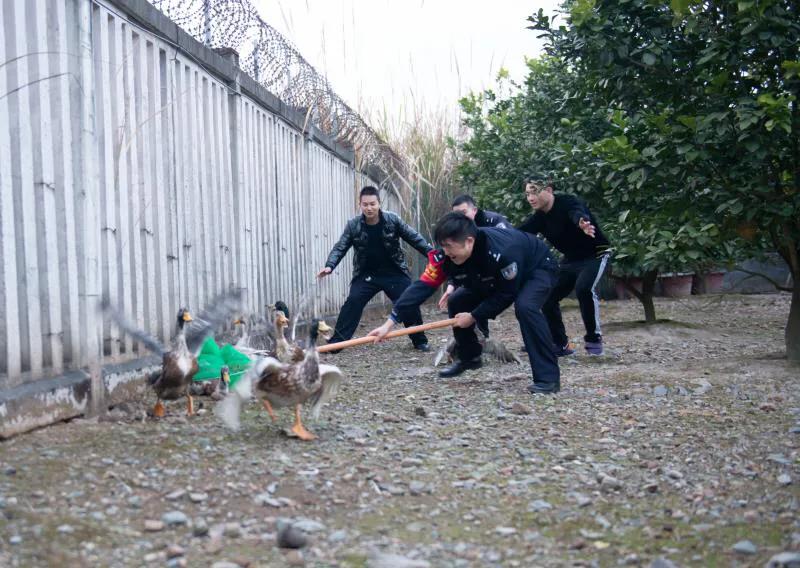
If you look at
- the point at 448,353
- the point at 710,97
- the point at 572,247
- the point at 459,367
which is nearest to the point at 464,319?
the point at 459,367

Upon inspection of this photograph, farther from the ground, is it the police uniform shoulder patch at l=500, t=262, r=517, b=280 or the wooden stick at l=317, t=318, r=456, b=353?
the police uniform shoulder patch at l=500, t=262, r=517, b=280

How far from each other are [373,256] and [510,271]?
280 cm

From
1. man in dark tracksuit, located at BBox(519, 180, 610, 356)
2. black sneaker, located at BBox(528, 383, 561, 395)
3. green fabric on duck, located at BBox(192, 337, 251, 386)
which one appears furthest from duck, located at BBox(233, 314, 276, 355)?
man in dark tracksuit, located at BBox(519, 180, 610, 356)

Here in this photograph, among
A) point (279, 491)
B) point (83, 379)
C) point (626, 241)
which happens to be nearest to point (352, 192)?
point (626, 241)

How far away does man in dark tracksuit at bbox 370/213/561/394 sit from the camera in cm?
494

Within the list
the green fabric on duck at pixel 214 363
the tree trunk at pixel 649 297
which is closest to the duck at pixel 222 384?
the green fabric on duck at pixel 214 363

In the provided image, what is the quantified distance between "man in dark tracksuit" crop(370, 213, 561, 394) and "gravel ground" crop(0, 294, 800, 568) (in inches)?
14.8

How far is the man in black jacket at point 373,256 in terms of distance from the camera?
297 inches

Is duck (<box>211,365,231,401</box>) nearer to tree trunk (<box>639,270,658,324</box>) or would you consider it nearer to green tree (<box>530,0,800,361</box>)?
green tree (<box>530,0,800,361</box>)

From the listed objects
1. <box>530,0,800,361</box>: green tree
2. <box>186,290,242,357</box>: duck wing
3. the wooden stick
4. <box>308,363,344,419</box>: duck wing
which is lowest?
<box>308,363,344,419</box>: duck wing

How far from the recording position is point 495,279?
5.32 meters

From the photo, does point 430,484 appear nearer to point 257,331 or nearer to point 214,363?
point 214,363

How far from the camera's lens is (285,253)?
7.76 metres

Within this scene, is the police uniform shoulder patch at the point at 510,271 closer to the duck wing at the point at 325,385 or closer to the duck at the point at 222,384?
Result: the duck wing at the point at 325,385
